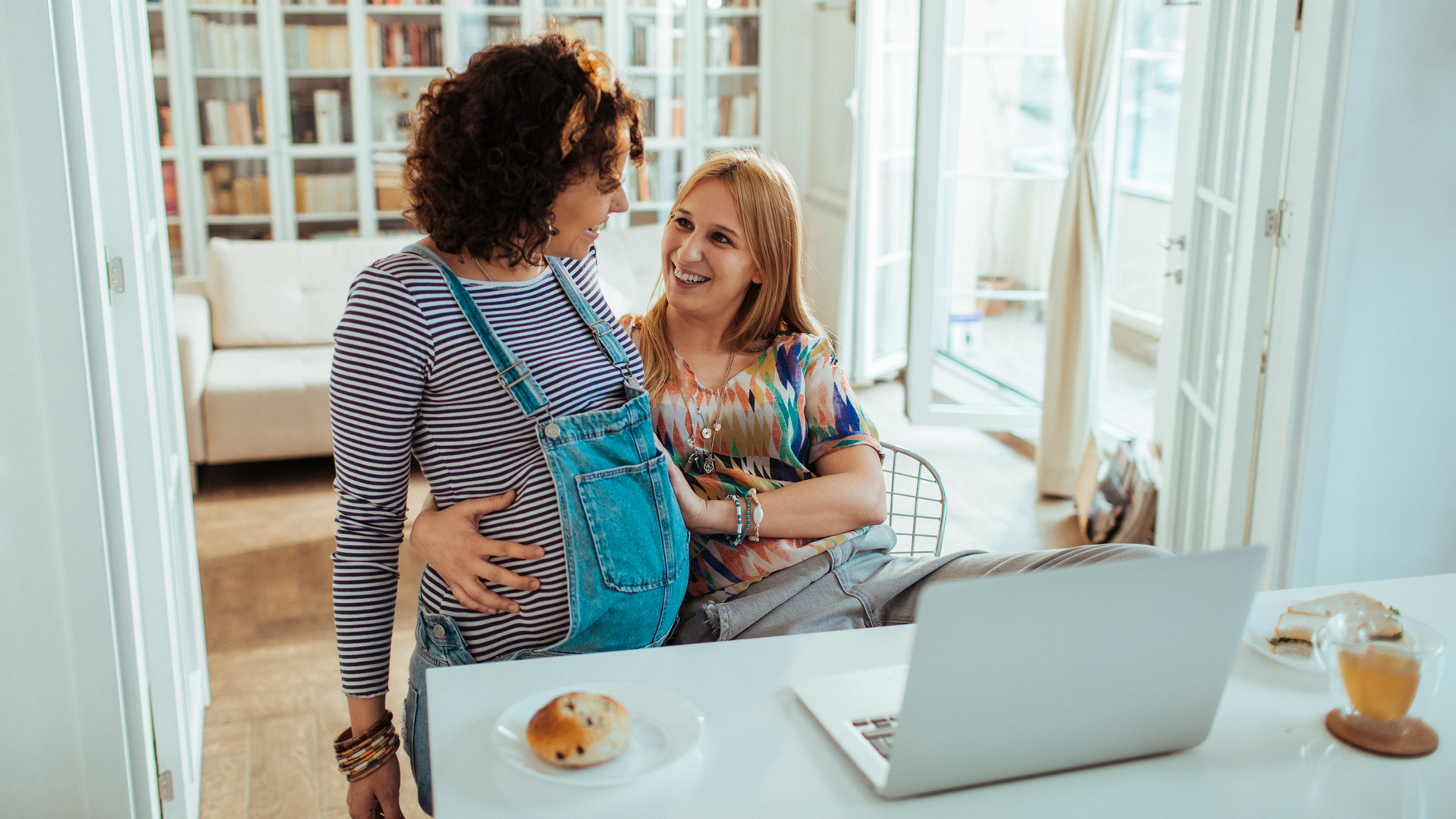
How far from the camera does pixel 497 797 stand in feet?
2.98

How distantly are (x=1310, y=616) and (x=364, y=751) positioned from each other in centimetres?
102

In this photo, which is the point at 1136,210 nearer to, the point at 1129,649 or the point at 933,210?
the point at 933,210

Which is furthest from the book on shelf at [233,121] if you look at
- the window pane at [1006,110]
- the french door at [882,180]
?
the window pane at [1006,110]

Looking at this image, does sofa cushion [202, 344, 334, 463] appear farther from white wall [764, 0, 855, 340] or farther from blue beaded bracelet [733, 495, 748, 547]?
blue beaded bracelet [733, 495, 748, 547]

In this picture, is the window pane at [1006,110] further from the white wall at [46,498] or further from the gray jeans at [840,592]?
the white wall at [46,498]

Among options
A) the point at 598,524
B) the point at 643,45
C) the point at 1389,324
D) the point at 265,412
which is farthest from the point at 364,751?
the point at 643,45

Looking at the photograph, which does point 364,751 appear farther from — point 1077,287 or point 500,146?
point 1077,287

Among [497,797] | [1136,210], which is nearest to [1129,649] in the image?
[497,797]

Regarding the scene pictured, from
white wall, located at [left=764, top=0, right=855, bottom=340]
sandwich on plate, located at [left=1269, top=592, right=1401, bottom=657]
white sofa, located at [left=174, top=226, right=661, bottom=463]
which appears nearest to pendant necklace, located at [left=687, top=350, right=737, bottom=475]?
sandwich on plate, located at [left=1269, top=592, right=1401, bottom=657]

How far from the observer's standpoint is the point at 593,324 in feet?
4.15

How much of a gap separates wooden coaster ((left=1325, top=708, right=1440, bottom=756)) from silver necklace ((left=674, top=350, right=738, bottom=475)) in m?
0.82

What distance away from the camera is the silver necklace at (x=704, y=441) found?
1562 mm

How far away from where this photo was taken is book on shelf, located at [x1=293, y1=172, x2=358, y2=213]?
5129 mm

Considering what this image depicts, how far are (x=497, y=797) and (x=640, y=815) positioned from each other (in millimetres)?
119
